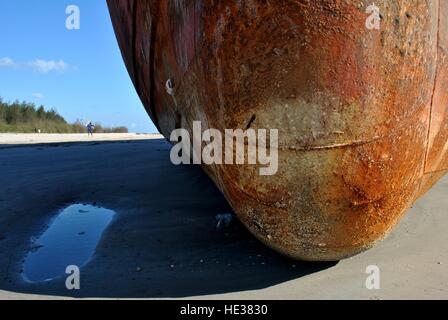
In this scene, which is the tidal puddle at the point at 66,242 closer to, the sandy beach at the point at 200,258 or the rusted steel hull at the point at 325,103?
the sandy beach at the point at 200,258

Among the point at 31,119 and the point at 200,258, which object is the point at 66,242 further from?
the point at 31,119

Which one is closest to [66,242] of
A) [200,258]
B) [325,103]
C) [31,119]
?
[200,258]

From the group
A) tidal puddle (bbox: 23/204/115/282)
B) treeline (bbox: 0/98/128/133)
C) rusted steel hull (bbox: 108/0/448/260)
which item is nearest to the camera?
rusted steel hull (bbox: 108/0/448/260)

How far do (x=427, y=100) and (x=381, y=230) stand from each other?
0.58 metres

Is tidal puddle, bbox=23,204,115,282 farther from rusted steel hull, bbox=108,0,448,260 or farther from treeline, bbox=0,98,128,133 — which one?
treeline, bbox=0,98,128,133

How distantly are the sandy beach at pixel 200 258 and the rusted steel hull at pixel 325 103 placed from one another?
8.1 inches

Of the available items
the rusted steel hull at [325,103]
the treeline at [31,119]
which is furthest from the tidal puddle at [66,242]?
the treeline at [31,119]

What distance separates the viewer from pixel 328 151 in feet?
5.41

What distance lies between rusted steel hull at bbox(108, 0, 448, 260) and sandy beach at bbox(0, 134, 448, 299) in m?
0.21

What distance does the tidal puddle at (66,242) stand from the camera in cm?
235

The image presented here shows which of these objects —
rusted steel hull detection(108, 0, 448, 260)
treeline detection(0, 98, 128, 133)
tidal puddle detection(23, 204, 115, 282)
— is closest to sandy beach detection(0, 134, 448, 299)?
tidal puddle detection(23, 204, 115, 282)

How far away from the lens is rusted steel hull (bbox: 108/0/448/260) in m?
1.58

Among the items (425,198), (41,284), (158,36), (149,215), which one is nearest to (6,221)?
(149,215)

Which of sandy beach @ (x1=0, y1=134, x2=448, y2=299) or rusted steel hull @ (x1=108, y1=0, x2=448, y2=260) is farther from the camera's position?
sandy beach @ (x1=0, y1=134, x2=448, y2=299)
